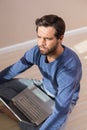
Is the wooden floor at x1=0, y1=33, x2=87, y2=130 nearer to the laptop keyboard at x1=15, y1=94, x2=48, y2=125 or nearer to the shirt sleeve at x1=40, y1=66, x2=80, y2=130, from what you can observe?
the laptop keyboard at x1=15, y1=94, x2=48, y2=125

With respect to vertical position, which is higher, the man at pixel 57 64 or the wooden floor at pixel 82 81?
the man at pixel 57 64

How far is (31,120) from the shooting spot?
1.52 meters

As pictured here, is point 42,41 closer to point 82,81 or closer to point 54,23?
point 54,23

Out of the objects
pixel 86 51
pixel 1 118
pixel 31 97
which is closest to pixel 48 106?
pixel 31 97

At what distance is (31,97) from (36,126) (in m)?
0.22

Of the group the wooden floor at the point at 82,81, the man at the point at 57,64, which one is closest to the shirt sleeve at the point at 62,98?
the man at the point at 57,64

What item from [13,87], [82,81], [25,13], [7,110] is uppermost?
[25,13]

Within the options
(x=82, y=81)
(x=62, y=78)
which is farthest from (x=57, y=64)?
(x=82, y=81)

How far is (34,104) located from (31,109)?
0.04 metres

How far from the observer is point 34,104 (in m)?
1.62

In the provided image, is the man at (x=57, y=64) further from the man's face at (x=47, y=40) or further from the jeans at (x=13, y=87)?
the jeans at (x=13, y=87)

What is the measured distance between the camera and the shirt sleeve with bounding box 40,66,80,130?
140cm

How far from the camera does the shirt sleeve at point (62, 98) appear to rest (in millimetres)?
1396

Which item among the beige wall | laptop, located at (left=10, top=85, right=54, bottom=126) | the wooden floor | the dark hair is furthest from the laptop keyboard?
the beige wall
